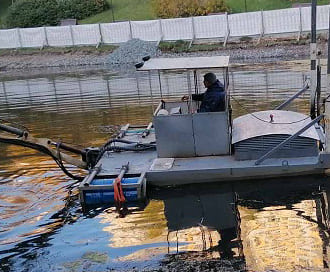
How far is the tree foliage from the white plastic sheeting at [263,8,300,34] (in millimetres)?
6879

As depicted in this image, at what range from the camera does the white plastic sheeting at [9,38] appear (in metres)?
54.3

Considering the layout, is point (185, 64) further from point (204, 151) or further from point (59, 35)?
point (59, 35)

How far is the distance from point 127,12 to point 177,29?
30.3 feet

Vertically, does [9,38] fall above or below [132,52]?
above

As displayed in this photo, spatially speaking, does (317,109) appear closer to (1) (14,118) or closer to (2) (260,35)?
(1) (14,118)

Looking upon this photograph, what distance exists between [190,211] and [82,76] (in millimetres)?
28041

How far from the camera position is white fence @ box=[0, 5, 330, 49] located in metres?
43.6

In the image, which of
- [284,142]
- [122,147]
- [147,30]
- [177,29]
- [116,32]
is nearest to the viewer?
[284,142]

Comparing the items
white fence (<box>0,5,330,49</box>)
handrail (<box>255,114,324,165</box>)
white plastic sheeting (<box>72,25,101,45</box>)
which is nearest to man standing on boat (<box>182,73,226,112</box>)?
handrail (<box>255,114,324,165</box>)

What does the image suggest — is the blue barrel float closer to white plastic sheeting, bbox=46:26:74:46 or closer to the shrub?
white plastic sheeting, bbox=46:26:74:46

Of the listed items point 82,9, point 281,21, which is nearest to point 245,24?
point 281,21

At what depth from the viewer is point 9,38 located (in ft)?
180

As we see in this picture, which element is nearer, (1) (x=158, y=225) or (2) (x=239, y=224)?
(2) (x=239, y=224)

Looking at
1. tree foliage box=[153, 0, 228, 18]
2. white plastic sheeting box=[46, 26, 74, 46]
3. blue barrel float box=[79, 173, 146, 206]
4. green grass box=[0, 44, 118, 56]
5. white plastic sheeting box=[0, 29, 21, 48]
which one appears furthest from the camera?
white plastic sheeting box=[0, 29, 21, 48]
